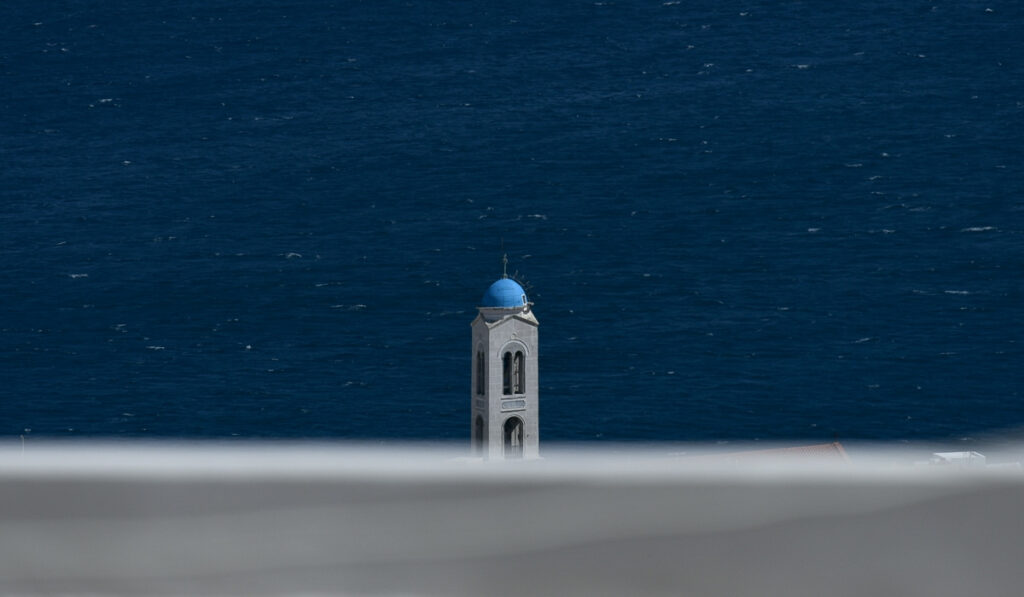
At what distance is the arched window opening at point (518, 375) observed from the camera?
6175 cm

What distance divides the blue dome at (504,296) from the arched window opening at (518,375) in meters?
2.53

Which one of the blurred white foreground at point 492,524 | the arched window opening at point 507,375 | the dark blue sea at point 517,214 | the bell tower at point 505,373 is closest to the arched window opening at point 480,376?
the bell tower at point 505,373

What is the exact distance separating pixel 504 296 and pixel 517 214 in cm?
5527

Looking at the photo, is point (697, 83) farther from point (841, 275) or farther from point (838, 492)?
point (838, 492)

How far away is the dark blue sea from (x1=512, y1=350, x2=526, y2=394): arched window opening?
776 inches

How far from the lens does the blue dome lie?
59.6 metres

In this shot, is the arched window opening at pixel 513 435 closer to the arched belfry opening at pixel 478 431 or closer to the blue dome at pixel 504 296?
the arched belfry opening at pixel 478 431

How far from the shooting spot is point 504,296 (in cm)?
5956

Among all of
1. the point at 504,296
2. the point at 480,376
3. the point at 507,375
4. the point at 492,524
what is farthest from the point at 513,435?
the point at 492,524

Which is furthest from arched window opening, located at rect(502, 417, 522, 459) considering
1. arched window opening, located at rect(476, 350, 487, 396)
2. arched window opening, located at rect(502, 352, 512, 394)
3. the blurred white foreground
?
the blurred white foreground

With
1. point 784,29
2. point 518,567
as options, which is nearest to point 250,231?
point 784,29

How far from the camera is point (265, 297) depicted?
106m

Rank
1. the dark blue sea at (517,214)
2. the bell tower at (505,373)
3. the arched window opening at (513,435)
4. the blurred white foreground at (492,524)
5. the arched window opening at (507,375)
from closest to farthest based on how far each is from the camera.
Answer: the blurred white foreground at (492,524)
the bell tower at (505,373)
the arched window opening at (507,375)
the arched window opening at (513,435)
the dark blue sea at (517,214)

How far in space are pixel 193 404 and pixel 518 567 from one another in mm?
86641
